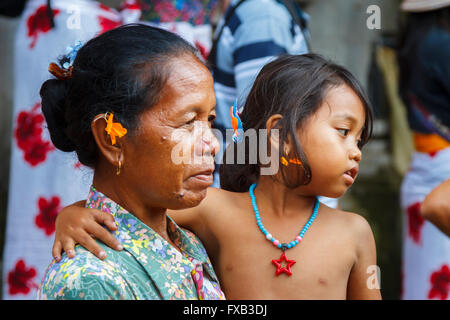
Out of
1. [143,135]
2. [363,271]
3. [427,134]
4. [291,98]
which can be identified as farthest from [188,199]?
[427,134]

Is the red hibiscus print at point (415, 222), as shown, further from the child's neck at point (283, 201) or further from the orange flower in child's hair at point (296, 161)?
the orange flower in child's hair at point (296, 161)

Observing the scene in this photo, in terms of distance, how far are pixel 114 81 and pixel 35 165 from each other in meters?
1.64

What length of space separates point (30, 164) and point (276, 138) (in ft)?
5.09

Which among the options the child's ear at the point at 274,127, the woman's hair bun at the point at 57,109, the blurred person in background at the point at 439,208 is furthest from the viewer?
the blurred person in background at the point at 439,208

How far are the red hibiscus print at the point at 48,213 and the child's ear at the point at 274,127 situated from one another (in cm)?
141

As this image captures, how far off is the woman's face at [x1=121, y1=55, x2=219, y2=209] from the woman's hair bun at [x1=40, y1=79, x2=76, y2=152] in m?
0.25

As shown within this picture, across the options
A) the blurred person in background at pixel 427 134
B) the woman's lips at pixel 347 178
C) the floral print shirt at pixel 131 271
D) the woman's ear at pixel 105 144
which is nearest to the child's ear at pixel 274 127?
the woman's lips at pixel 347 178

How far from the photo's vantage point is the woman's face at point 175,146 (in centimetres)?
163

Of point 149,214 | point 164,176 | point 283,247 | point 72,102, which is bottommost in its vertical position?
point 283,247

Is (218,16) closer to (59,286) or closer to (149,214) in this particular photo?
(149,214)

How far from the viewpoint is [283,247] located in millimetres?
2004

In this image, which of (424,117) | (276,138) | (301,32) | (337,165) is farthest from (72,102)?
(424,117)

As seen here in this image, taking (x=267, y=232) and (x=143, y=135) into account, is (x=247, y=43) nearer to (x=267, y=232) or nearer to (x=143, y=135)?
(x=267, y=232)

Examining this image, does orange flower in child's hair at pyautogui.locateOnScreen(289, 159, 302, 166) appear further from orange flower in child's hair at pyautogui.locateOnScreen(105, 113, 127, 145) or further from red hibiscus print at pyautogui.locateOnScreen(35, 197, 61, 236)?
red hibiscus print at pyautogui.locateOnScreen(35, 197, 61, 236)
